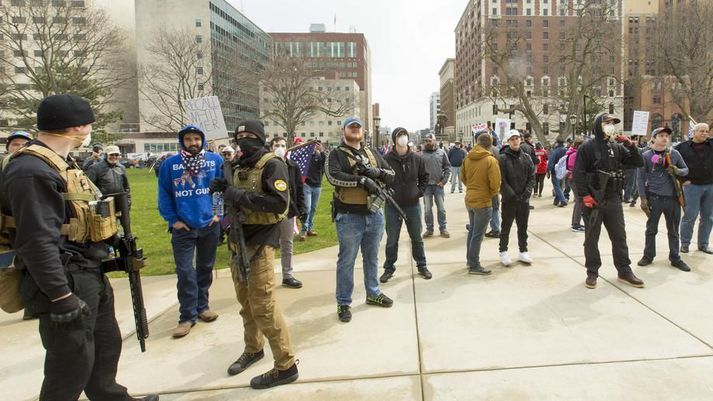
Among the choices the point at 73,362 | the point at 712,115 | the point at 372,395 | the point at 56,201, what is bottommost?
the point at 372,395

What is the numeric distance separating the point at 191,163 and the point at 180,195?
0.33 meters

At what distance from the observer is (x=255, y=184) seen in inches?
127

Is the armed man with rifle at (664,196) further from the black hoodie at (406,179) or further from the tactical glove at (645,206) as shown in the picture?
the black hoodie at (406,179)

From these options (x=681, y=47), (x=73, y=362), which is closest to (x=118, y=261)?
(x=73, y=362)

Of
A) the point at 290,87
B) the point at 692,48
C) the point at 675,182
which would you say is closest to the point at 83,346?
the point at 675,182

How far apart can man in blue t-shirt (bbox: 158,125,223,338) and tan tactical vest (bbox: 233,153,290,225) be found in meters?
1.17

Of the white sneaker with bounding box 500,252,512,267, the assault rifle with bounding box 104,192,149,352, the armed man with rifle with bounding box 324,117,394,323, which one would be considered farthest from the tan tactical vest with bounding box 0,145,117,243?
the white sneaker with bounding box 500,252,512,267

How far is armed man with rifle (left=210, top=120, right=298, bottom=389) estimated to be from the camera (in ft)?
10.3

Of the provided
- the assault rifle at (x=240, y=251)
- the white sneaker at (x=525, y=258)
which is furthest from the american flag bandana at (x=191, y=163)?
the white sneaker at (x=525, y=258)

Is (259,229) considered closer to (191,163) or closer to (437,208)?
(191,163)

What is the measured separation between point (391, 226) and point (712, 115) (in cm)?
6653

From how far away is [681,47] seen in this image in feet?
116

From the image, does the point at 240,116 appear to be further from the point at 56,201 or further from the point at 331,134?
the point at 56,201

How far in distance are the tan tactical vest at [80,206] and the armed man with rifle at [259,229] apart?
85 centimetres
